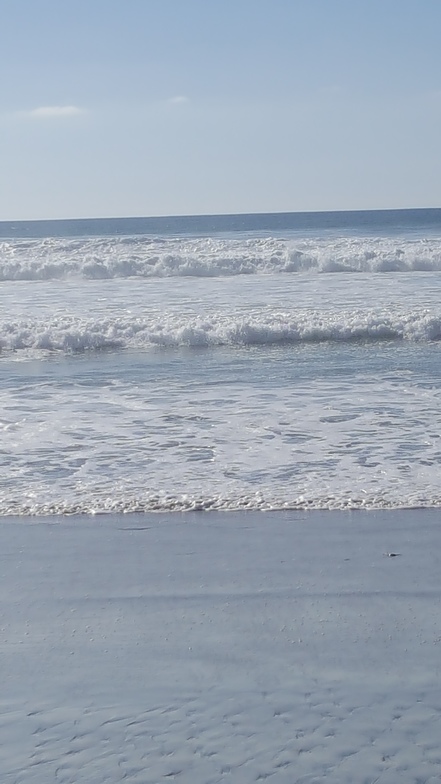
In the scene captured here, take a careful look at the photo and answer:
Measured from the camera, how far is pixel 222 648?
396 cm

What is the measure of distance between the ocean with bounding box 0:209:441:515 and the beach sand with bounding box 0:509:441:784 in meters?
0.48

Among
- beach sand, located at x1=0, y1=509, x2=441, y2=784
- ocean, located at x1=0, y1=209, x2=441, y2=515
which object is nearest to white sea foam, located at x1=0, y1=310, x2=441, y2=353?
ocean, located at x1=0, y1=209, x2=441, y2=515

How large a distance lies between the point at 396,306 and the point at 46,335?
604cm

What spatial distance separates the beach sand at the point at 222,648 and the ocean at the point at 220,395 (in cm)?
48

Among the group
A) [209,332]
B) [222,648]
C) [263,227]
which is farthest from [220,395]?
[263,227]

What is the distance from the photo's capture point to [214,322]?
14.3 metres

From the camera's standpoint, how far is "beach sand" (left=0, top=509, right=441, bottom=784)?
3.21 meters

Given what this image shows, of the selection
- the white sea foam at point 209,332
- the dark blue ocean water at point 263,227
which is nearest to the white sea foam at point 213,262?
the white sea foam at point 209,332

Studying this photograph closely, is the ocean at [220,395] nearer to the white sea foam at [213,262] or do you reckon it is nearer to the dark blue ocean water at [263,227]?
the white sea foam at [213,262]

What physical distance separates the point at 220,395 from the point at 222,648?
5521mm

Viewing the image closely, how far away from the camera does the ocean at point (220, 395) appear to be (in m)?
6.16

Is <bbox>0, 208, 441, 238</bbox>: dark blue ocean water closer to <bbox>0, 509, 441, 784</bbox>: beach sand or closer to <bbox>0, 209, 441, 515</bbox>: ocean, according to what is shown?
<bbox>0, 209, 441, 515</bbox>: ocean

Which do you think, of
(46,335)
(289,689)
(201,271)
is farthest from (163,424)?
(201,271)

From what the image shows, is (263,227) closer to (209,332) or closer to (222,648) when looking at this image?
(209,332)
